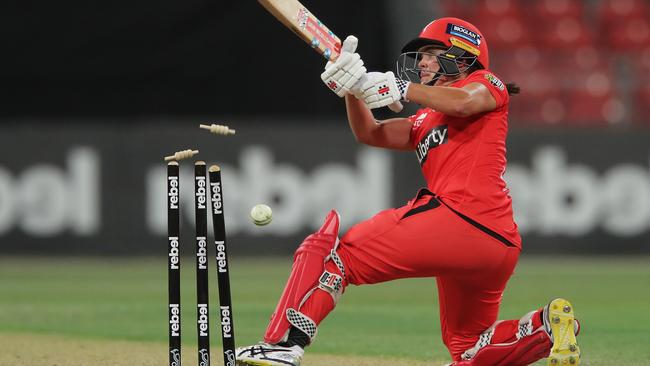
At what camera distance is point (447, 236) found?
5078 millimetres

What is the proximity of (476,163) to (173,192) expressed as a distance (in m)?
1.44

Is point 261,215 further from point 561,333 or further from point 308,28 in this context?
point 561,333

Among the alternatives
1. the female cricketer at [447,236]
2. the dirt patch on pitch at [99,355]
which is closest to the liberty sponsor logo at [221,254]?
the female cricketer at [447,236]

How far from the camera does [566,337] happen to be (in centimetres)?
518

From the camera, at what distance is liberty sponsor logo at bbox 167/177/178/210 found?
4996mm

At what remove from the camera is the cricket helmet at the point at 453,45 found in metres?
5.48

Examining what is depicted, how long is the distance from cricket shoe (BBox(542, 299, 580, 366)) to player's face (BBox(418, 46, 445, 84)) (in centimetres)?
130

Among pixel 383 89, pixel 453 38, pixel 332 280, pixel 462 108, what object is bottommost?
pixel 332 280

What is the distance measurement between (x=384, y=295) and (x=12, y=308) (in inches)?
140

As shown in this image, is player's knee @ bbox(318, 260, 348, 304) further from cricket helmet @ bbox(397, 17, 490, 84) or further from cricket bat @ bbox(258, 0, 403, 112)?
cricket helmet @ bbox(397, 17, 490, 84)

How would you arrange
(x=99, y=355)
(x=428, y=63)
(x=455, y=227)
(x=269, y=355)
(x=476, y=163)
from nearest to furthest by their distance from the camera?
1. (x=269, y=355)
2. (x=455, y=227)
3. (x=476, y=163)
4. (x=428, y=63)
5. (x=99, y=355)

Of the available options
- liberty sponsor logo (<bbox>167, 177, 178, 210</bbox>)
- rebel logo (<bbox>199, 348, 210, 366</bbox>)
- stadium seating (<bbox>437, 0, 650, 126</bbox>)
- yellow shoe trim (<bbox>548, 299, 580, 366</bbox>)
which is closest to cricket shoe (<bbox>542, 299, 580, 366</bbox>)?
yellow shoe trim (<bbox>548, 299, 580, 366</bbox>)

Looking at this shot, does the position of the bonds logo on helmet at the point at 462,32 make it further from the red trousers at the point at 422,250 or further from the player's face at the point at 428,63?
the red trousers at the point at 422,250

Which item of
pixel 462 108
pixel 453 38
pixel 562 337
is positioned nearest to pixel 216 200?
pixel 462 108
